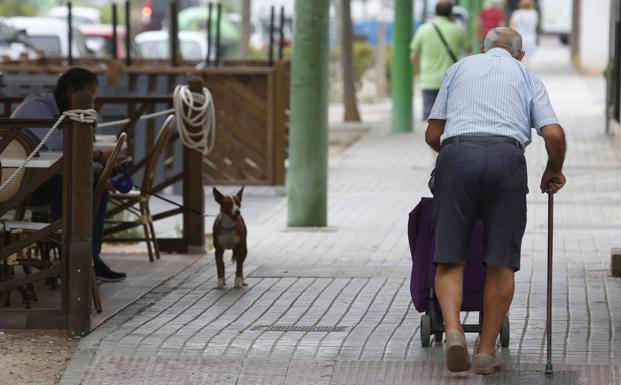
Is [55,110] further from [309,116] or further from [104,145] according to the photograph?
[309,116]

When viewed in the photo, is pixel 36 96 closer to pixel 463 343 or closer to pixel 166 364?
pixel 166 364

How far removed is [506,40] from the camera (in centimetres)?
790

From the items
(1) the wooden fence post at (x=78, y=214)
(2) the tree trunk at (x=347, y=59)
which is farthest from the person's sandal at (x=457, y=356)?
(2) the tree trunk at (x=347, y=59)

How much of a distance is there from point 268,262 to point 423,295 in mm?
3655

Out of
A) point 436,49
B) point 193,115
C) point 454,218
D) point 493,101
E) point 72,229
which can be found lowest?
point 72,229

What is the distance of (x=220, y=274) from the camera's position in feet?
33.2

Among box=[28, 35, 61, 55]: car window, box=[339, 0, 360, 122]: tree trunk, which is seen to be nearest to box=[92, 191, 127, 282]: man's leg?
box=[339, 0, 360, 122]: tree trunk

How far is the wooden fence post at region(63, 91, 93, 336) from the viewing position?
848 cm

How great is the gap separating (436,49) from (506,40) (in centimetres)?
1034

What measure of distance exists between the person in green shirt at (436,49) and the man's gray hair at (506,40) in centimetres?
988

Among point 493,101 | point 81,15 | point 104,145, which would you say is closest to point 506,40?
point 493,101

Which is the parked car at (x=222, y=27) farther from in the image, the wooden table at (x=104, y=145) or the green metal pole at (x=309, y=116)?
the wooden table at (x=104, y=145)

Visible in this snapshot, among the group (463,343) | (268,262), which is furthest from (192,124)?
(463,343)

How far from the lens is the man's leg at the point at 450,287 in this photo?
762 cm
